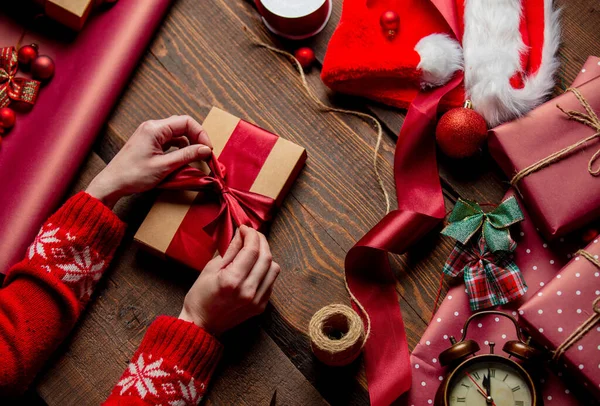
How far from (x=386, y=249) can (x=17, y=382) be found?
729 mm

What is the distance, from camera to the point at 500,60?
105 cm

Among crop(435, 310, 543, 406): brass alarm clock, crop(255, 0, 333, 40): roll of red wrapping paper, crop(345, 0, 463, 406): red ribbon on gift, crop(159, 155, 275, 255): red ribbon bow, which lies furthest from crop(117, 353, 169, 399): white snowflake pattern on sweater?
crop(255, 0, 333, 40): roll of red wrapping paper

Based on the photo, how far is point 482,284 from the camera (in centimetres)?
99

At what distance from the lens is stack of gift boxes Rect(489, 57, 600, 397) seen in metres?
0.90

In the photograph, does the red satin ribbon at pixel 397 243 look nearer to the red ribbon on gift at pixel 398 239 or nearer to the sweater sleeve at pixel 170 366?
the red ribbon on gift at pixel 398 239

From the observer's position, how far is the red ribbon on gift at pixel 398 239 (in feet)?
3.24

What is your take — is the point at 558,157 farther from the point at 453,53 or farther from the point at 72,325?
the point at 72,325


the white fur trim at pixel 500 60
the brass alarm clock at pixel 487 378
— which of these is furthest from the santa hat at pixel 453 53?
the brass alarm clock at pixel 487 378

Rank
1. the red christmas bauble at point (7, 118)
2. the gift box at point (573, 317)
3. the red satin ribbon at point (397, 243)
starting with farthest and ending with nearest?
the red christmas bauble at point (7, 118)
the red satin ribbon at point (397, 243)
the gift box at point (573, 317)

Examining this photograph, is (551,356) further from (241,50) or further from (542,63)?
(241,50)

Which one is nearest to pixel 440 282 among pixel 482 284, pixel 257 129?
pixel 482 284

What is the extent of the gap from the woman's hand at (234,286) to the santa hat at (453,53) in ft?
1.31

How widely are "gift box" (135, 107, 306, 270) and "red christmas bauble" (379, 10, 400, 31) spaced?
0.33 meters

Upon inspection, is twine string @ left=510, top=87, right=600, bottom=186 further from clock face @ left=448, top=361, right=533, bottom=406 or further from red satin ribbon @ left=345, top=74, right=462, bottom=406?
clock face @ left=448, top=361, right=533, bottom=406
